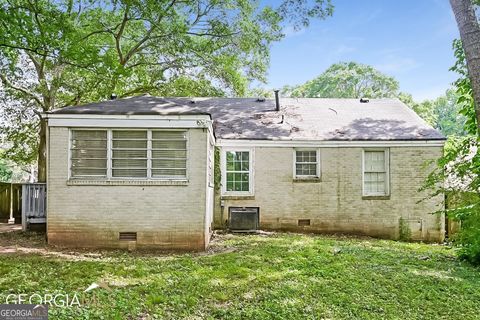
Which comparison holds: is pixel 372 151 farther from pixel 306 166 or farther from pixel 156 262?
pixel 156 262

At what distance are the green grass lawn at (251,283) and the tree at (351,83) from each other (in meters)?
33.2

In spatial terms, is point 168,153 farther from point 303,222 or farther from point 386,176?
point 386,176

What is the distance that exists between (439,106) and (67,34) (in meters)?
57.1

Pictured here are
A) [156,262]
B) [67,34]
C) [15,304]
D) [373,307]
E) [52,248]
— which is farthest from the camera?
[67,34]

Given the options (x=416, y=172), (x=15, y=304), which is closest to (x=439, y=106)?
(x=416, y=172)

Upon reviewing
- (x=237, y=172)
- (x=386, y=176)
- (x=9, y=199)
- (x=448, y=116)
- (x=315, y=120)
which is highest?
(x=448, y=116)

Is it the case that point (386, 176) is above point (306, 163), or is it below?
below

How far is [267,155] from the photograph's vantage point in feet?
42.0

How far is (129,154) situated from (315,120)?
8148mm

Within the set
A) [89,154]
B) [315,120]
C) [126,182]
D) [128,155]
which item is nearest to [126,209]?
[126,182]

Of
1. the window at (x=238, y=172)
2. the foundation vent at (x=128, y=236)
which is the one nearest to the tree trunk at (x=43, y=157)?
the window at (x=238, y=172)

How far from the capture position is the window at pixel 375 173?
12.9m

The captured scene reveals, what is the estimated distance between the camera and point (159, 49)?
1738 centimetres

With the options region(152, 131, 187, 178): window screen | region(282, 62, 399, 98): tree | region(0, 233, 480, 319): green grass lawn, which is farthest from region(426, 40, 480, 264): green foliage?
region(282, 62, 399, 98): tree
